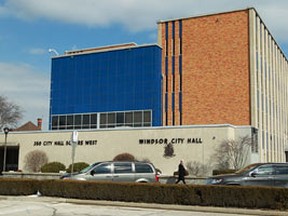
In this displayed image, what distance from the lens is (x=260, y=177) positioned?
1845 cm

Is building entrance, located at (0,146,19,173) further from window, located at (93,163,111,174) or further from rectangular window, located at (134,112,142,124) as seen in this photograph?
window, located at (93,163,111,174)

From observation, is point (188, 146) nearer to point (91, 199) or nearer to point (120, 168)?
point (120, 168)

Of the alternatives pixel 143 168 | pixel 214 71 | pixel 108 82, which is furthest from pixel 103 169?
pixel 108 82

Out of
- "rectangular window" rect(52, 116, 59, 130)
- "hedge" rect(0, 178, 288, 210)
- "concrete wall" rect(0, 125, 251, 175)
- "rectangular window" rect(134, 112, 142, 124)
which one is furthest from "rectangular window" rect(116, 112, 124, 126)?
"hedge" rect(0, 178, 288, 210)

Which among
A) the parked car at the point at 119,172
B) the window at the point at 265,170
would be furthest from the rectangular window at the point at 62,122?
the window at the point at 265,170

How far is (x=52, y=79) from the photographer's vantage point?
5634 centimetres

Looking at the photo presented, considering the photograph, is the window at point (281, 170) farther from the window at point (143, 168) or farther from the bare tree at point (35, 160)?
the bare tree at point (35, 160)

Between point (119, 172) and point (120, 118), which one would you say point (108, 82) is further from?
point (119, 172)

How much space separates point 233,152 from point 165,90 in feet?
52.1

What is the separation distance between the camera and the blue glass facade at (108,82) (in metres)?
50.3

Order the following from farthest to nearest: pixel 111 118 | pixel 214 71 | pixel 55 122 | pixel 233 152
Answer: pixel 55 122
pixel 111 118
pixel 214 71
pixel 233 152

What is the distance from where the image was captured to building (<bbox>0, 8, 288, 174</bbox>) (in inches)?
1655

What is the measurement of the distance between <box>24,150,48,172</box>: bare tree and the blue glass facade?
453 inches

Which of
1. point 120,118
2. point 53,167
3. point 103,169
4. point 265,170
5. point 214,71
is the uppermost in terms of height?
point 214,71
